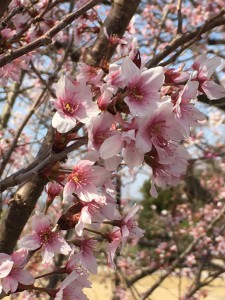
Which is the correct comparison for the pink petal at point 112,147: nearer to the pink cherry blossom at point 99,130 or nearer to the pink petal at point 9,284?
the pink cherry blossom at point 99,130

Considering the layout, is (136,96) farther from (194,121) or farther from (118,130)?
(194,121)

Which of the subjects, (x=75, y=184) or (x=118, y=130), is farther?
(x=75, y=184)

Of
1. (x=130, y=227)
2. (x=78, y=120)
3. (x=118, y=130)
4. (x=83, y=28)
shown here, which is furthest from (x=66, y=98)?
(x=83, y=28)

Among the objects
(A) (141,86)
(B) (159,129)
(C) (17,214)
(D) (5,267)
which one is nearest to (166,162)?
(B) (159,129)

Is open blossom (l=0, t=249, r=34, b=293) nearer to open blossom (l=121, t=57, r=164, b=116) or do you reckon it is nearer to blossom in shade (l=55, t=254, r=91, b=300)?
blossom in shade (l=55, t=254, r=91, b=300)

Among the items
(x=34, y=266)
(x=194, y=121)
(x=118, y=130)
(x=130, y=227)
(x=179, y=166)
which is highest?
(x=118, y=130)

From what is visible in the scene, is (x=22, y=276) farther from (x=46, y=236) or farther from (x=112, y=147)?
(x=112, y=147)

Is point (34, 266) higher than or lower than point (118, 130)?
lower
